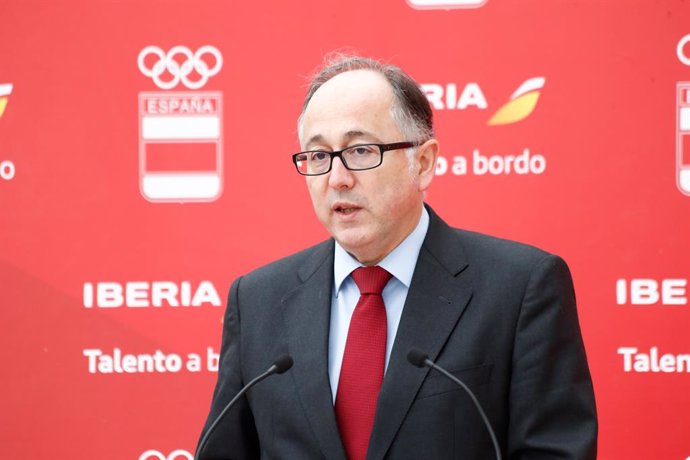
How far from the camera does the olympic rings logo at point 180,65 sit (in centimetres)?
274

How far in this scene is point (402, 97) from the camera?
171cm

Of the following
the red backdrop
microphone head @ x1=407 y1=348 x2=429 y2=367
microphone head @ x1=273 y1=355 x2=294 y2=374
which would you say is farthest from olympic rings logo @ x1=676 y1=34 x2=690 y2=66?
microphone head @ x1=273 y1=355 x2=294 y2=374

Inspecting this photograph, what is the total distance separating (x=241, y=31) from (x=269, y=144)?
0.38 metres

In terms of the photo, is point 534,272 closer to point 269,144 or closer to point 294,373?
point 294,373

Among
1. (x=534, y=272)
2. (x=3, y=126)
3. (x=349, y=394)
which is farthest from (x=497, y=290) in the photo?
(x=3, y=126)

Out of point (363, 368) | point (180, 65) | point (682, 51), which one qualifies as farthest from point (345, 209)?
point (682, 51)

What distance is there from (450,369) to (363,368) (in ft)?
0.57

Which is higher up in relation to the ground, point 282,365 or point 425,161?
point 425,161

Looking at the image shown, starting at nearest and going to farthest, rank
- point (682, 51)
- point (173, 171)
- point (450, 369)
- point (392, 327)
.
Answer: point (450, 369) → point (392, 327) → point (682, 51) → point (173, 171)

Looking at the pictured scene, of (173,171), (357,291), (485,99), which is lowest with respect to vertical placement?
(357,291)

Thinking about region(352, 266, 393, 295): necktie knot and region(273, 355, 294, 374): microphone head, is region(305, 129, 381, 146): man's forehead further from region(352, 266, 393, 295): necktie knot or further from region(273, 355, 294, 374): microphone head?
region(273, 355, 294, 374): microphone head

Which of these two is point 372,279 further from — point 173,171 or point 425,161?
point 173,171

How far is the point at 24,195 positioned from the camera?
2754 mm

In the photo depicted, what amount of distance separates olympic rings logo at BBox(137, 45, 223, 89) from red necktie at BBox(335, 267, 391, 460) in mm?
1290
